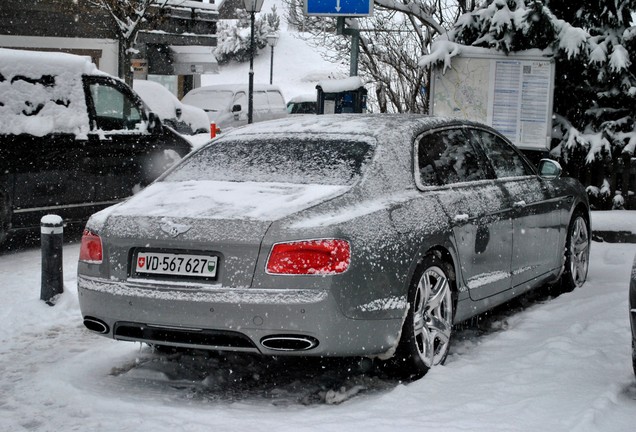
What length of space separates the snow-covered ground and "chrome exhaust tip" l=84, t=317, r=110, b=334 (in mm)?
304

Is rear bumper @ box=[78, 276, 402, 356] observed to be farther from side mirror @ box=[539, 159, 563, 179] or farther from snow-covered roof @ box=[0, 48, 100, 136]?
Answer: snow-covered roof @ box=[0, 48, 100, 136]

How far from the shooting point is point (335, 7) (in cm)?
1264

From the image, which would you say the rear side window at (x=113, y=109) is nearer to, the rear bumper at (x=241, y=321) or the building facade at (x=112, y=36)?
the rear bumper at (x=241, y=321)

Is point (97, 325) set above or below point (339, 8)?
below

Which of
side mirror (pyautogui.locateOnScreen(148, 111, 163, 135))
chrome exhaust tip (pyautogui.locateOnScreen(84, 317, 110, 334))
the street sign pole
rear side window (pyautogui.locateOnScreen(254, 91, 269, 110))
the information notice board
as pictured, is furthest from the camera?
rear side window (pyautogui.locateOnScreen(254, 91, 269, 110))

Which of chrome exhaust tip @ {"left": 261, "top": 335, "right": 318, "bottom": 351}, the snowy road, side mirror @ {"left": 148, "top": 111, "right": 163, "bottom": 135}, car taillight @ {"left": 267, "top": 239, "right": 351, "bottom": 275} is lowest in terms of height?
the snowy road

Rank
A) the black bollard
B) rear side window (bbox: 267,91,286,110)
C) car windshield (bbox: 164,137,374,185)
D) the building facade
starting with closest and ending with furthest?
car windshield (bbox: 164,137,374,185) → the black bollard → the building facade → rear side window (bbox: 267,91,286,110)

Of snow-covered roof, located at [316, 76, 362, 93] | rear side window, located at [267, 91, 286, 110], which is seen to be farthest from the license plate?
rear side window, located at [267, 91, 286, 110]

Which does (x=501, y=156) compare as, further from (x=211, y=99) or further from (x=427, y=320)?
(x=211, y=99)

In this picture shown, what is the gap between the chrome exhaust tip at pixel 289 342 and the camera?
4961mm

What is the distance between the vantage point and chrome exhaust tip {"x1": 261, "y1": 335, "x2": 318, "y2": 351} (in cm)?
496

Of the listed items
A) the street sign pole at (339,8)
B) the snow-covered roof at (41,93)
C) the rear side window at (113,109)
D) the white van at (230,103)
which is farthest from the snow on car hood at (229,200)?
the white van at (230,103)

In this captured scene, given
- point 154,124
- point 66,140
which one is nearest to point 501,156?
point 66,140

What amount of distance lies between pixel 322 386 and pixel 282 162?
1340mm
